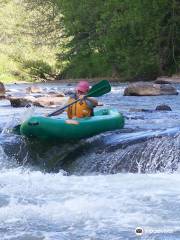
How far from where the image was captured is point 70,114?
8.21 metres

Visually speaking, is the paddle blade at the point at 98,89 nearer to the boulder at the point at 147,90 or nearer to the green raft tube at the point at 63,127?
the green raft tube at the point at 63,127

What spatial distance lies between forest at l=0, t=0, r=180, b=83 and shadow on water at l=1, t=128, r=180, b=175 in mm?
16116

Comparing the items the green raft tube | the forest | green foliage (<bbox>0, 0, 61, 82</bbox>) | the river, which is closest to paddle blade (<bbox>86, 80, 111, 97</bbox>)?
the green raft tube

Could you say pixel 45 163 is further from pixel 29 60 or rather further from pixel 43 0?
pixel 43 0

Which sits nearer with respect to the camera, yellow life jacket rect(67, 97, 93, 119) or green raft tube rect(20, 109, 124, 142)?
green raft tube rect(20, 109, 124, 142)

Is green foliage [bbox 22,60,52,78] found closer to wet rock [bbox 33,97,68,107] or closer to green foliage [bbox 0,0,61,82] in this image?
green foliage [bbox 0,0,61,82]

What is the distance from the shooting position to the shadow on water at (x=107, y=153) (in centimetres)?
700

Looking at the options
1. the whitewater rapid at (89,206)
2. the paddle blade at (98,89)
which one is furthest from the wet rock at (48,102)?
the whitewater rapid at (89,206)

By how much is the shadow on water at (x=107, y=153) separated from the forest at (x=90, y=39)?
1612 cm

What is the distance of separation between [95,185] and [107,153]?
1125mm

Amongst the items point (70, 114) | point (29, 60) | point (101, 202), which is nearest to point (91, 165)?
point (70, 114)

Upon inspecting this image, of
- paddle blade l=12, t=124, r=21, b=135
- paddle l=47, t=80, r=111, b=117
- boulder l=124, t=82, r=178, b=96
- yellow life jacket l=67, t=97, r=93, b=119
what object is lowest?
boulder l=124, t=82, r=178, b=96

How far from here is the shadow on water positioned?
23.0 ft

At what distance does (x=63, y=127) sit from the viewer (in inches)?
297
